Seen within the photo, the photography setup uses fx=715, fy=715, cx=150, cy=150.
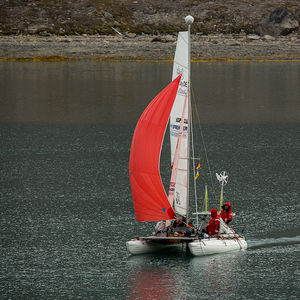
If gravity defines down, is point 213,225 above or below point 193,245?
above

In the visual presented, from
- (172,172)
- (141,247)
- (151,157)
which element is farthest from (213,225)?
(151,157)

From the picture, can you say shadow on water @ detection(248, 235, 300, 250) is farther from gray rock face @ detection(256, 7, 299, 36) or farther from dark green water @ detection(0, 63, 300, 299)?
gray rock face @ detection(256, 7, 299, 36)

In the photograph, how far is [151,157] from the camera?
31922 mm

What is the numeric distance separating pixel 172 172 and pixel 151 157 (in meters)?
1.28

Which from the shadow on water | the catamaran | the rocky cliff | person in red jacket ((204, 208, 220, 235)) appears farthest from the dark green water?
the rocky cliff

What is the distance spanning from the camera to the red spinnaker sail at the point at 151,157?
31641mm

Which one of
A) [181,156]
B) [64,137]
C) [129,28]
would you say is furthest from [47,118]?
[129,28]

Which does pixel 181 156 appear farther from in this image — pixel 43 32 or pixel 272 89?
pixel 43 32

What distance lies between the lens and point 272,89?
Answer: 101188 mm

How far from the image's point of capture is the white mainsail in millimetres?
31750

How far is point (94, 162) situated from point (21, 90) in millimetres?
49426

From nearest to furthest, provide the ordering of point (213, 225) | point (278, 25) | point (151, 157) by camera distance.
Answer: point (151, 157)
point (213, 225)
point (278, 25)

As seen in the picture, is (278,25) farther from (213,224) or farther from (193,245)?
(193,245)

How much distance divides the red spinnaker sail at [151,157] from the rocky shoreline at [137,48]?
10570 cm
